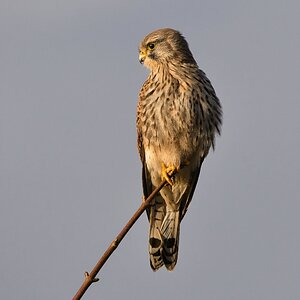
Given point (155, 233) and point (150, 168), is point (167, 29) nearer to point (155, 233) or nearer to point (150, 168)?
point (150, 168)

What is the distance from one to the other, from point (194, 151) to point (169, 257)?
1078mm

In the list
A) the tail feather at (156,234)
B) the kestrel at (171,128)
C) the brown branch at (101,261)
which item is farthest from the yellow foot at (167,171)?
the brown branch at (101,261)

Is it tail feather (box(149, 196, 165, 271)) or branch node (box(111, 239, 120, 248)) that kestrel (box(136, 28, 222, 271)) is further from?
branch node (box(111, 239, 120, 248))

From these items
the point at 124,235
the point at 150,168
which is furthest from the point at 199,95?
the point at 124,235

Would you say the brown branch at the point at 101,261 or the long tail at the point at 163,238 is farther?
the long tail at the point at 163,238

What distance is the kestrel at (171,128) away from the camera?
6379 mm

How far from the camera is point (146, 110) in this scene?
21.2 feet

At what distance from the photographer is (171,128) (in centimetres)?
636

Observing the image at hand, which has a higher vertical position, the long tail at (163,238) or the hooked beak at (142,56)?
the hooked beak at (142,56)

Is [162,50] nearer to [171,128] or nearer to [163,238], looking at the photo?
[171,128]

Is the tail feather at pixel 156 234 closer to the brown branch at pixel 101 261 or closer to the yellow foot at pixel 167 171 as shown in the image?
the yellow foot at pixel 167 171

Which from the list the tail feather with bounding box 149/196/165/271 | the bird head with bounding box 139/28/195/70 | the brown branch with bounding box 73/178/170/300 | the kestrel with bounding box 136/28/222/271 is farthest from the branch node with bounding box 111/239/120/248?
the bird head with bounding box 139/28/195/70

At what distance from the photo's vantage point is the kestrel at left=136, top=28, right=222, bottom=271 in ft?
20.9

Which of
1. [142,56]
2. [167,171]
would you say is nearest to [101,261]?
[167,171]
